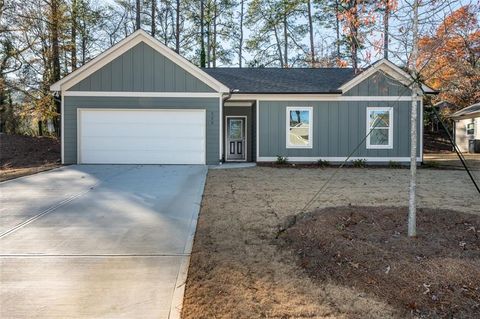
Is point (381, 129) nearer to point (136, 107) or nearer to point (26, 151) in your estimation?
point (136, 107)

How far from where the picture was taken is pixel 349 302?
2.96 metres

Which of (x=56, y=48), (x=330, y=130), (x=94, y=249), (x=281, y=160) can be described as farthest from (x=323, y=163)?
(x=56, y=48)

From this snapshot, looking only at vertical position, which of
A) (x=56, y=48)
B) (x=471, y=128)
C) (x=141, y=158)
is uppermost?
(x=56, y=48)

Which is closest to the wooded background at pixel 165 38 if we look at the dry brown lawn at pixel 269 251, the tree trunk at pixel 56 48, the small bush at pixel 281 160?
the tree trunk at pixel 56 48

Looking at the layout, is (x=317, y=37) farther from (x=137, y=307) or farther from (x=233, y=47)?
(x=137, y=307)

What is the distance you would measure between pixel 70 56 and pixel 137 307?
22.9 m

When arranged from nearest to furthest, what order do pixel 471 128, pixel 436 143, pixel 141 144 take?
pixel 141 144 → pixel 471 128 → pixel 436 143

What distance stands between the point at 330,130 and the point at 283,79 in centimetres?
315

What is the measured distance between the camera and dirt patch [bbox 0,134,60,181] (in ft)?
46.8

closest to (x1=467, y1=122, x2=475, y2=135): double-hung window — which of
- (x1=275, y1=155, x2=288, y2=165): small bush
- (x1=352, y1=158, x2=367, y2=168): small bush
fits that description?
(x1=352, y1=158, x2=367, y2=168): small bush

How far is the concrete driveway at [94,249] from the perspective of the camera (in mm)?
2994

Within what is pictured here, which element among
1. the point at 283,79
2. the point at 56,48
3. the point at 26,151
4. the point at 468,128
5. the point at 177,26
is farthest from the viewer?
the point at 177,26

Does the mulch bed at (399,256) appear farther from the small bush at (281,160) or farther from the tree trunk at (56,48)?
the tree trunk at (56,48)

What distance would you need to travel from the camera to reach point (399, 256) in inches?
146
